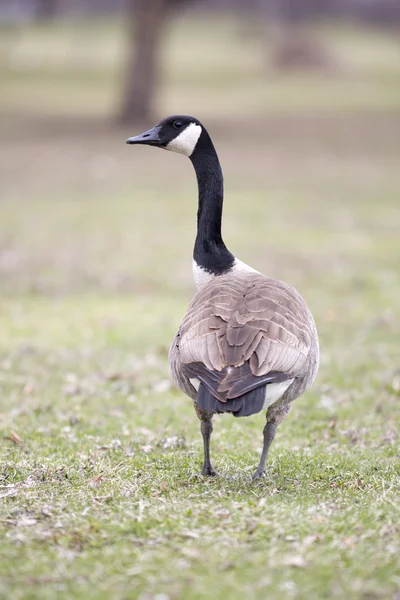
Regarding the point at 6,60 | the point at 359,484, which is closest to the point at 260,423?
the point at 359,484

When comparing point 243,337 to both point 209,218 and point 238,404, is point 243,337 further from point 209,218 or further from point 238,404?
point 209,218

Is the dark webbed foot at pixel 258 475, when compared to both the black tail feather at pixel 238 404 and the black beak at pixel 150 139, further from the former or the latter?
the black beak at pixel 150 139

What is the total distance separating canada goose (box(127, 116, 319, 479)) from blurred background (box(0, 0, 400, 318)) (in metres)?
6.13

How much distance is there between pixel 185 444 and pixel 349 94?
36.9m

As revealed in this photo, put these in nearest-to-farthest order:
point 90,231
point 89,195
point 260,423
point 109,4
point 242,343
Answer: point 242,343 < point 260,423 < point 90,231 < point 89,195 < point 109,4

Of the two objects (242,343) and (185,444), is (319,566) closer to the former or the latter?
(242,343)

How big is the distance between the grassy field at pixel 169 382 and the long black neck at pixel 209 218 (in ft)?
4.86

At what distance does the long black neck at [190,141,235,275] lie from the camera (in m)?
6.89

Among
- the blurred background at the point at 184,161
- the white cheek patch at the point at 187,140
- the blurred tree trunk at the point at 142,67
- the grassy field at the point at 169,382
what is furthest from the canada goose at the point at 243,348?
the blurred tree trunk at the point at 142,67

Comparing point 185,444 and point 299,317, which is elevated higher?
point 299,317

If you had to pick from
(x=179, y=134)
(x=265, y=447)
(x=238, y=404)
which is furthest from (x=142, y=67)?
(x=238, y=404)

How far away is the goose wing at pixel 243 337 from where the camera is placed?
5062 millimetres

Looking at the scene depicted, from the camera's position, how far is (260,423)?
8109 mm

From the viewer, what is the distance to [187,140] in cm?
725
